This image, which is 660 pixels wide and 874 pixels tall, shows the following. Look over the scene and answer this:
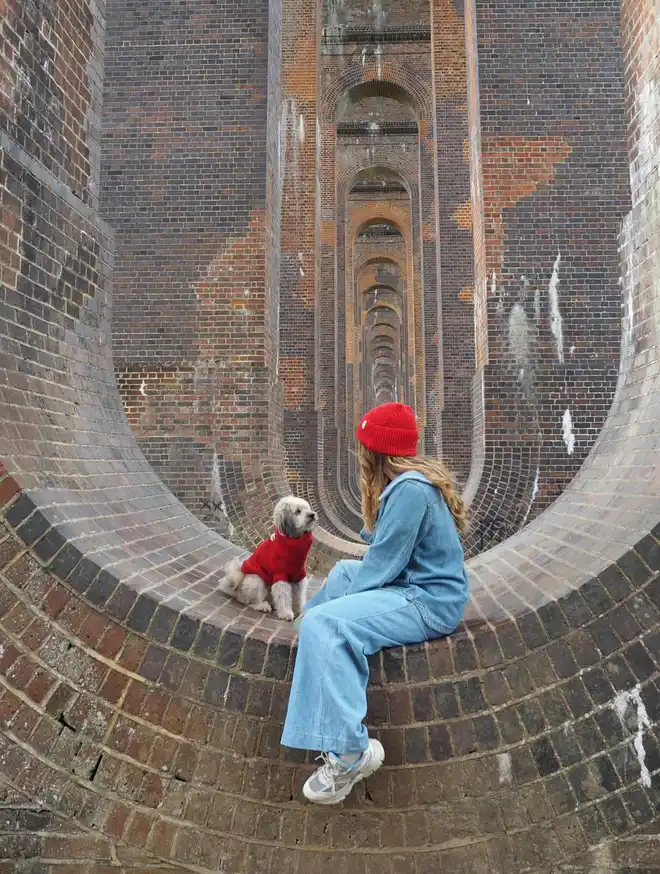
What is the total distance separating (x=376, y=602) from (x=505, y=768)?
2.50 feet


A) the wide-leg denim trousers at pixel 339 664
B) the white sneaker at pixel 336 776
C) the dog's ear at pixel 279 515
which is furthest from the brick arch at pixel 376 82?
the white sneaker at pixel 336 776

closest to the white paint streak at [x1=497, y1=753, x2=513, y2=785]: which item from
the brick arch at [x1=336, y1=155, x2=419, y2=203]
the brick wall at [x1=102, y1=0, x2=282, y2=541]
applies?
the brick wall at [x1=102, y1=0, x2=282, y2=541]

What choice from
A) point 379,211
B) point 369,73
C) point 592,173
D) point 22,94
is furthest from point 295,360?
point 379,211

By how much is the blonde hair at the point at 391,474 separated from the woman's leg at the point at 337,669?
427 mm

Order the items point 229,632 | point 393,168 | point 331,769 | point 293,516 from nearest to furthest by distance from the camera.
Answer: point 331,769 < point 229,632 < point 293,516 < point 393,168

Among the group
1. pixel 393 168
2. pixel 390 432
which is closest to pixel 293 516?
pixel 390 432

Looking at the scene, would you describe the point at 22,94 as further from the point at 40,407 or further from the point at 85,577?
the point at 85,577

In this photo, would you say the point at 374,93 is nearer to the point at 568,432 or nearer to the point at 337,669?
the point at 568,432

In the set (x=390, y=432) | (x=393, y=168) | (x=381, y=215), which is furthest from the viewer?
(x=381, y=215)

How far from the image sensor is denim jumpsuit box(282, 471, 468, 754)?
235 cm

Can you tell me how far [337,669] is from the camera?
2406 millimetres

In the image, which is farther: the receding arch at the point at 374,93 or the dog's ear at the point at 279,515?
the receding arch at the point at 374,93

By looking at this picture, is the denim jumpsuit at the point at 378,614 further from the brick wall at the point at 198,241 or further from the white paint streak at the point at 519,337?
the white paint streak at the point at 519,337

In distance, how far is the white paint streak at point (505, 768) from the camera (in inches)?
104
